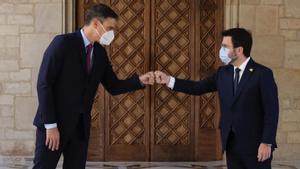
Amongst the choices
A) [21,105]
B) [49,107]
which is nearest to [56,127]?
[49,107]

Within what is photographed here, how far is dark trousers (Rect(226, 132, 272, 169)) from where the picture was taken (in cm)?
373

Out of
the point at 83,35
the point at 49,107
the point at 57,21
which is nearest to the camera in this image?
the point at 49,107

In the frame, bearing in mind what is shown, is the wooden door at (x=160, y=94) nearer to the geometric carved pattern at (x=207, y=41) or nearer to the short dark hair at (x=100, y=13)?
the geometric carved pattern at (x=207, y=41)

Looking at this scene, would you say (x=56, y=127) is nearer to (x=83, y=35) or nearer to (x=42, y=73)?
(x=42, y=73)

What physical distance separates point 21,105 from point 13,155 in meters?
0.57

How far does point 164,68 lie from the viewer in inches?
255

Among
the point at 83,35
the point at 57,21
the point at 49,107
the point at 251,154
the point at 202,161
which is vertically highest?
the point at 57,21

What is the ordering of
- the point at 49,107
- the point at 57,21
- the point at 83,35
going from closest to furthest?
1. the point at 49,107
2. the point at 83,35
3. the point at 57,21

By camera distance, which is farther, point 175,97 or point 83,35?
point 175,97

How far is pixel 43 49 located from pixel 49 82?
9.27ft

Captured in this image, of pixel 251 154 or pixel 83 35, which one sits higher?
pixel 83 35

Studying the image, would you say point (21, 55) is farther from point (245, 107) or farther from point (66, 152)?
point (245, 107)

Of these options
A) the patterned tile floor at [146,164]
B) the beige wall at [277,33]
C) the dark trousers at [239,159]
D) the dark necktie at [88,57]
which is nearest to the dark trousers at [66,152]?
the dark necktie at [88,57]

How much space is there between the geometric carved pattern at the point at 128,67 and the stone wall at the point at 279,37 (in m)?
1.16
